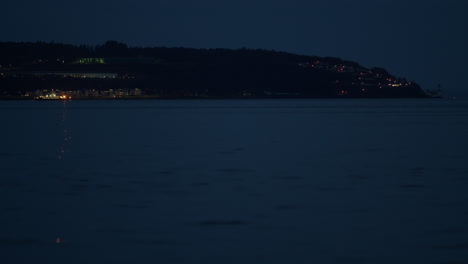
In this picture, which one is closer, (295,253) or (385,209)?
(295,253)

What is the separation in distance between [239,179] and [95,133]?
1955cm

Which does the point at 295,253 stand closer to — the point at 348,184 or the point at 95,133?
the point at 348,184

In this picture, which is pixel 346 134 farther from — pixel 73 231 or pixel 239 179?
pixel 73 231

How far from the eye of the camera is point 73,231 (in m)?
10.7

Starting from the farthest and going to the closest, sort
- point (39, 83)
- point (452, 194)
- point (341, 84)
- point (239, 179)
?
point (341, 84) < point (39, 83) < point (239, 179) < point (452, 194)

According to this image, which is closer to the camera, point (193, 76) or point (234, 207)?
point (234, 207)

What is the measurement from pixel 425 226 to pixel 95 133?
84.9 feet

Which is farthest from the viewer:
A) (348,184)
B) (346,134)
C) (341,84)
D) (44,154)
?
(341,84)

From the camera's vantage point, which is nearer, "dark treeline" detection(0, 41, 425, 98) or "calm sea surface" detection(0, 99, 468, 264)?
"calm sea surface" detection(0, 99, 468, 264)

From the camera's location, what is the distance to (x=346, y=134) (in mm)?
34125

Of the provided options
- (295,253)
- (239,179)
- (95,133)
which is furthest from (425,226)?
(95,133)

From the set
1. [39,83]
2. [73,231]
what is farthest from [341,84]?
[73,231]

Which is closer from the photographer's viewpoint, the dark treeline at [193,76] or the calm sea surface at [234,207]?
the calm sea surface at [234,207]

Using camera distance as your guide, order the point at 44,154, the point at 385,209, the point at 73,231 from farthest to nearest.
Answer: the point at 44,154 < the point at 385,209 < the point at 73,231
